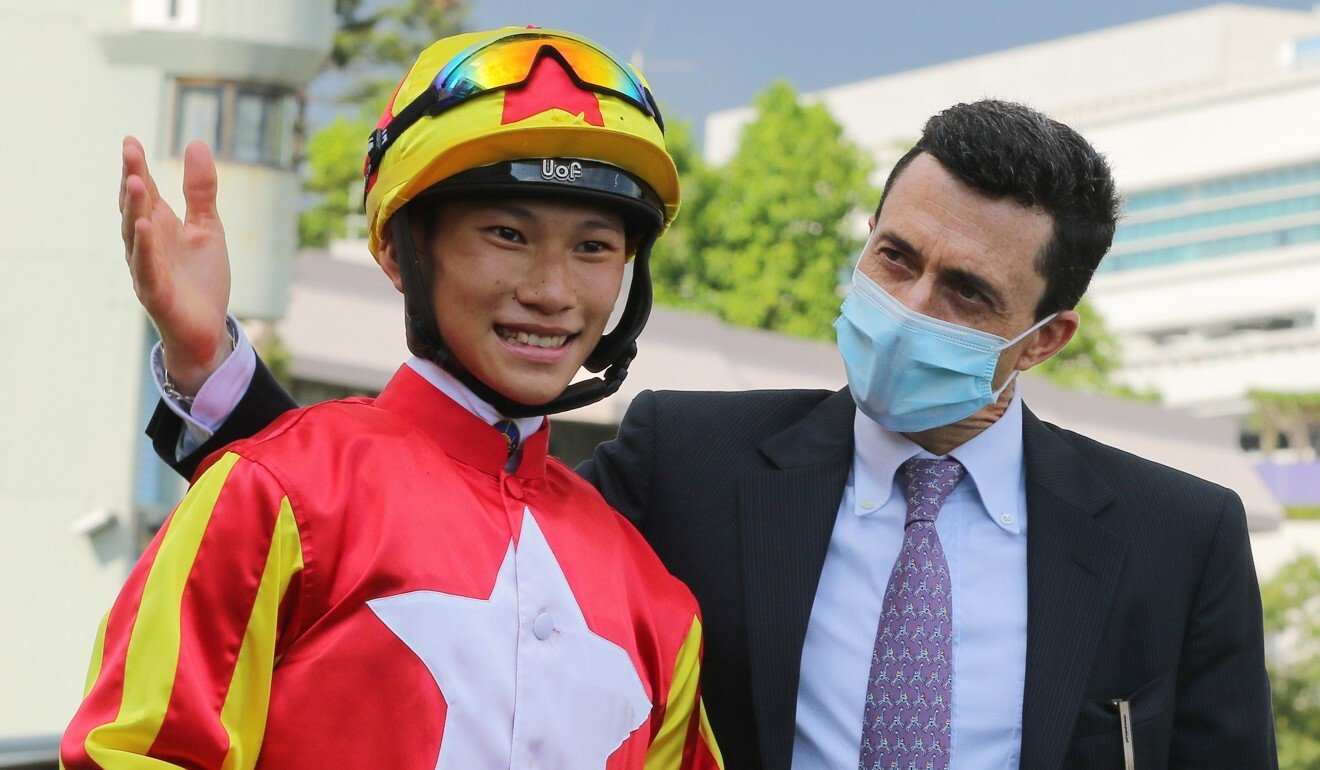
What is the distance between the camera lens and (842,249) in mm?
26297

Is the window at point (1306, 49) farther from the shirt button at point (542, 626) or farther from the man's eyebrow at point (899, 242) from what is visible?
the shirt button at point (542, 626)

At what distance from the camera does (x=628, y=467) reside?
317 cm

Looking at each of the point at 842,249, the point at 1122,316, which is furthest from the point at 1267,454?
the point at 842,249

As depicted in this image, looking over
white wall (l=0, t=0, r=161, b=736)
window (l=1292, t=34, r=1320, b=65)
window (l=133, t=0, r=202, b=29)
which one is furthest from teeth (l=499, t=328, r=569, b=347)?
window (l=1292, t=34, r=1320, b=65)

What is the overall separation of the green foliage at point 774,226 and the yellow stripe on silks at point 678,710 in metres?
22.6

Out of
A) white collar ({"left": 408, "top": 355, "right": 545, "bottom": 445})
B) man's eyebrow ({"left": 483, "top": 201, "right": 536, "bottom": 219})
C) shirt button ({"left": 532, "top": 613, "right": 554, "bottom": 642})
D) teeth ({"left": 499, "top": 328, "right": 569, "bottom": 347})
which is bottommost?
shirt button ({"left": 532, "top": 613, "right": 554, "bottom": 642})

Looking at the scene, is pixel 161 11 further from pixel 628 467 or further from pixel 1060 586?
pixel 1060 586

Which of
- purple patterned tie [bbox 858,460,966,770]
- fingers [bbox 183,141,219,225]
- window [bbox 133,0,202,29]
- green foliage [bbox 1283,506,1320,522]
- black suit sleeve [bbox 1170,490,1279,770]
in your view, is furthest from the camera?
green foliage [bbox 1283,506,1320,522]

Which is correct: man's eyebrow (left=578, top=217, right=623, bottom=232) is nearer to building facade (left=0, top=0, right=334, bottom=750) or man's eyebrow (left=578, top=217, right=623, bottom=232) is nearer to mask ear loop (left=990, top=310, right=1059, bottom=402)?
mask ear loop (left=990, top=310, right=1059, bottom=402)

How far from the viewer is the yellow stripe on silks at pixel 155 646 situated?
2064 millimetres

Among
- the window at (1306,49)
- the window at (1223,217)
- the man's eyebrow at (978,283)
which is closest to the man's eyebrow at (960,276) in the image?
the man's eyebrow at (978,283)

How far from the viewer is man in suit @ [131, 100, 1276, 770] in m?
2.91

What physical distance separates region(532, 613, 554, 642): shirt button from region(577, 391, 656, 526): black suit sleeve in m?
0.75

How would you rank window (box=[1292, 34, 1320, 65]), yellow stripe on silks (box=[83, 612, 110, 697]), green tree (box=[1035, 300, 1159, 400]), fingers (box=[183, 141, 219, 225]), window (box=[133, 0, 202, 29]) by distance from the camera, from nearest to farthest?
yellow stripe on silks (box=[83, 612, 110, 697]), fingers (box=[183, 141, 219, 225]), window (box=[133, 0, 202, 29]), green tree (box=[1035, 300, 1159, 400]), window (box=[1292, 34, 1320, 65])
